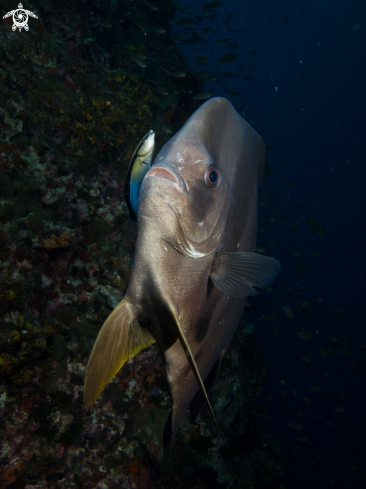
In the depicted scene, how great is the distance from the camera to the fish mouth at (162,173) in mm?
1234

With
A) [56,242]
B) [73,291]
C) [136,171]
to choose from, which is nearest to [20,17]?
[56,242]

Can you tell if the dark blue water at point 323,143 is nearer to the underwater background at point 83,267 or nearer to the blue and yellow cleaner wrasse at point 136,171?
the underwater background at point 83,267

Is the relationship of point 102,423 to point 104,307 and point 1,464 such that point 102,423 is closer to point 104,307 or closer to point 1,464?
point 1,464

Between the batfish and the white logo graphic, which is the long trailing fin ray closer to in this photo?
the batfish

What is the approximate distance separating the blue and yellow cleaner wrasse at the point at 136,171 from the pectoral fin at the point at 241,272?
635mm

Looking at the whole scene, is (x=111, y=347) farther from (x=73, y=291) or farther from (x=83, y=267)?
(x=83, y=267)

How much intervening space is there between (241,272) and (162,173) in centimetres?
73

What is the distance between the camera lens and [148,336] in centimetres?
167

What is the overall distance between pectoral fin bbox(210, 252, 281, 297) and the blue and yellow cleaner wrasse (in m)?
0.64

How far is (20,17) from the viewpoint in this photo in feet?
20.9

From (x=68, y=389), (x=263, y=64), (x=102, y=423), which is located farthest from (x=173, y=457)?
(x=263, y=64)

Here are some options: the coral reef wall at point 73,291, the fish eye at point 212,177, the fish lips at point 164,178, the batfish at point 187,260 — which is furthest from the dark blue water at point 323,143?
the fish lips at point 164,178

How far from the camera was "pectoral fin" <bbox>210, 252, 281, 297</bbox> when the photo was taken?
4.98 feet

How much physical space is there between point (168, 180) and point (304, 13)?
106855mm
